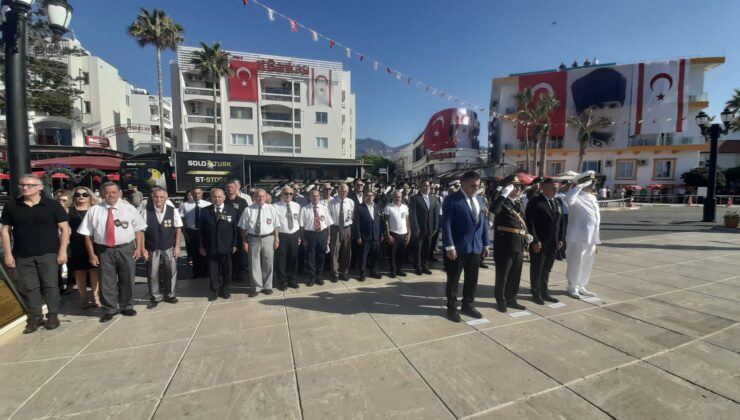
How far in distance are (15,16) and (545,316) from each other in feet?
26.3

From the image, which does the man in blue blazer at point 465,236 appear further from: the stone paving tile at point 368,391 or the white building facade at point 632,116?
the white building facade at point 632,116

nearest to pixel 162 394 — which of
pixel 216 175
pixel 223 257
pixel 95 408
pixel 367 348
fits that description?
pixel 95 408

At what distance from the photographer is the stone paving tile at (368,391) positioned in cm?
233

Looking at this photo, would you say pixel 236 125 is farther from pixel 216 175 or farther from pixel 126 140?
pixel 216 175

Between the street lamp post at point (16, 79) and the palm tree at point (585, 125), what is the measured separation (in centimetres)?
4150

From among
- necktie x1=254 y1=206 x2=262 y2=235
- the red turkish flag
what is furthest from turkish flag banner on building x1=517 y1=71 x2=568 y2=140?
necktie x1=254 y1=206 x2=262 y2=235

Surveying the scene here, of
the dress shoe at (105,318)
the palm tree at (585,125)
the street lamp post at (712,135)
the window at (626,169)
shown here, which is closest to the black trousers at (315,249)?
the dress shoe at (105,318)

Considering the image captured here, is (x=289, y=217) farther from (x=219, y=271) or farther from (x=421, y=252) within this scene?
(x=421, y=252)

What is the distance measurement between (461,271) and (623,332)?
1.95 meters

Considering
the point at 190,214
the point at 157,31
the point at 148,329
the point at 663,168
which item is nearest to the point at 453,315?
the point at 148,329

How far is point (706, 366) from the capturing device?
2910 mm

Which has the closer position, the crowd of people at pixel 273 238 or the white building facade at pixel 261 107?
the crowd of people at pixel 273 238

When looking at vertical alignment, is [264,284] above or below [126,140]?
below

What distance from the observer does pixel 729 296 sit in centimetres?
479
